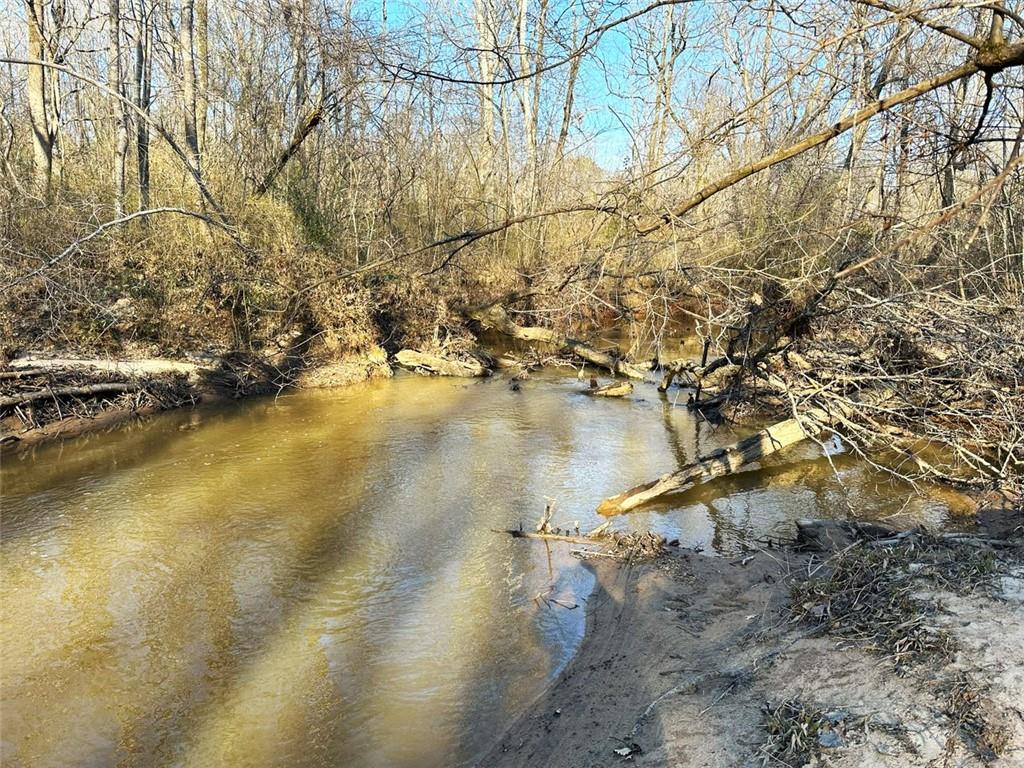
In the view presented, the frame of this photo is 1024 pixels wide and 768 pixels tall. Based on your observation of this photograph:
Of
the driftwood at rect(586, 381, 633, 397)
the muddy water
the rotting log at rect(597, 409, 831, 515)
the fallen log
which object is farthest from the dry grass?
the fallen log

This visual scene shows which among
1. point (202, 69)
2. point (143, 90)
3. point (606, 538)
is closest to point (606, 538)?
point (606, 538)

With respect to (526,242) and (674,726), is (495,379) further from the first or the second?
(674,726)

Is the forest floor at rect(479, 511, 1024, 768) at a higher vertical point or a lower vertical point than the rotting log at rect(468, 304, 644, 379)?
lower

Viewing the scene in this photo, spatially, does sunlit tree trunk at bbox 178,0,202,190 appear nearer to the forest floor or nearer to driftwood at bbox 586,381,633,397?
driftwood at bbox 586,381,633,397

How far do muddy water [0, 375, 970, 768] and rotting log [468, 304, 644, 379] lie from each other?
3.36 m

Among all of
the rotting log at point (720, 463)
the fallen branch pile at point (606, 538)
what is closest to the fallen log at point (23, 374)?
the fallen branch pile at point (606, 538)

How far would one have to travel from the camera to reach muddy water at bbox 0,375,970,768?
372 cm

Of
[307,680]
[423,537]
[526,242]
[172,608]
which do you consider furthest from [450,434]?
[526,242]

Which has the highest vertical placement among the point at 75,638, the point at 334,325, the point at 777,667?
the point at 334,325

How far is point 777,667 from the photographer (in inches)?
130

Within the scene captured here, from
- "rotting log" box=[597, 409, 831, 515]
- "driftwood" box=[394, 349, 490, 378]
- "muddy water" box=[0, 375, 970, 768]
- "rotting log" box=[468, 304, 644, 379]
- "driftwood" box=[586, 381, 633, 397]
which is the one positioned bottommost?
"muddy water" box=[0, 375, 970, 768]

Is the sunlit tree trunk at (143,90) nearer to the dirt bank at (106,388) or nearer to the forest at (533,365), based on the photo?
the forest at (533,365)

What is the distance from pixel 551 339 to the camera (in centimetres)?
1502

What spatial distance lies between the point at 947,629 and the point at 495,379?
10431 millimetres
